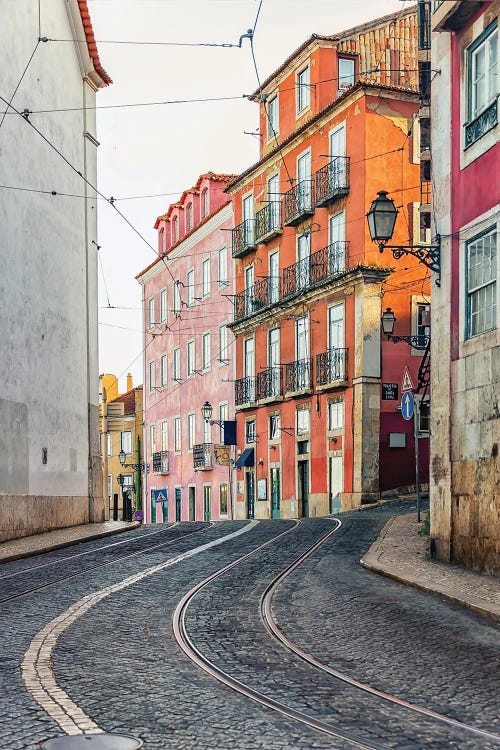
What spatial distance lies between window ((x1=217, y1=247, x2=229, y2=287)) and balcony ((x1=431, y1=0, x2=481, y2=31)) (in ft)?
94.7

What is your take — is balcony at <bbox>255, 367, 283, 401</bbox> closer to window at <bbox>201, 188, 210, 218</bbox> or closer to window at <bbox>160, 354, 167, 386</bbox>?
window at <bbox>201, 188, 210, 218</bbox>

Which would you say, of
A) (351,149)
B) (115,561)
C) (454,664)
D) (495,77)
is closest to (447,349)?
(495,77)

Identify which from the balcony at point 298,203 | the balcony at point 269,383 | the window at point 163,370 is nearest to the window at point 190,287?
the window at point 163,370

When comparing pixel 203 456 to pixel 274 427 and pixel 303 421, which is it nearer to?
pixel 274 427

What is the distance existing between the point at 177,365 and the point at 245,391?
9.68 metres

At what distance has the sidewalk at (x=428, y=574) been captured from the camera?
1114cm

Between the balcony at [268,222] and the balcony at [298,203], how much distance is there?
0.69 m

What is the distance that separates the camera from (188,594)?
11.8 meters

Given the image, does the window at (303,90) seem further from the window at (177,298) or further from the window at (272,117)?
the window at (177,298)

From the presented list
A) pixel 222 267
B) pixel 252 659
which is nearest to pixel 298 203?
pixel 222 267

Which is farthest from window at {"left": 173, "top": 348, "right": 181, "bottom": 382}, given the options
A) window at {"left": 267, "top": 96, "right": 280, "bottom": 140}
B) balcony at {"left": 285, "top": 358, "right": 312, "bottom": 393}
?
balcony at {"left": 285, "top": 358, "right": 312, "bottom": 393}

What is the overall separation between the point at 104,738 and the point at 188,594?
20.7ft

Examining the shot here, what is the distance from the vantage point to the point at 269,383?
3919 cm

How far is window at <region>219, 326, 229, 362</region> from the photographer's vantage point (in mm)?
44213
